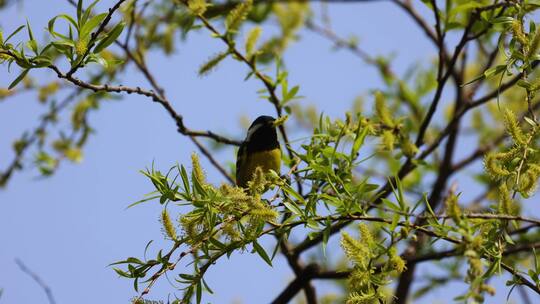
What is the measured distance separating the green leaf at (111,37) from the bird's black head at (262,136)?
7.23 feet

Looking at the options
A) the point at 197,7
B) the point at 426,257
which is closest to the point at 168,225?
the point at 197,7

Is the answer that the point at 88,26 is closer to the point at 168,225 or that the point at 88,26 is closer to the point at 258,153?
the point at 168,225

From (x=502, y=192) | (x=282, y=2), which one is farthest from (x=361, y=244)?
(x=282, y=2)

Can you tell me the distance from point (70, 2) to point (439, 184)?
2988mm

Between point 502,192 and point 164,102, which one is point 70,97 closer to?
point 164,102

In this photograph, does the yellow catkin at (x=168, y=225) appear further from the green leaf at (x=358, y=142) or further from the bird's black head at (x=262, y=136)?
the bird's black head at (x=262, y=136)

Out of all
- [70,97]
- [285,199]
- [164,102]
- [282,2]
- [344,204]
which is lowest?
[344,204]

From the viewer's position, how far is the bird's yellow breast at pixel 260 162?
14.5 ft

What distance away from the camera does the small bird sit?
443 centimetres

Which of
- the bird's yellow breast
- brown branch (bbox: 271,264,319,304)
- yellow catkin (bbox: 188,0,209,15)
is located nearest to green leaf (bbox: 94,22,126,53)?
yellow catkin (bbox: 188,0,209,15)

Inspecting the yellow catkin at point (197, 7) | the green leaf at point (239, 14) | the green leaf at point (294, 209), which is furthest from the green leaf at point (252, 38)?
the green leaf at point (294, 209)

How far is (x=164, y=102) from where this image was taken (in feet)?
11.5

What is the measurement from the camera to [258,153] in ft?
14.8

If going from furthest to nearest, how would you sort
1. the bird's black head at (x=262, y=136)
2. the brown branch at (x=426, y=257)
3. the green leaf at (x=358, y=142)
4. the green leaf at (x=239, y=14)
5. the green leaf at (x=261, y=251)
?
the bird's black head at (x=262, y=136), the brown branch at (x=426, y=257), the green leaf at (x=239, y=14), the green leaf at (x=358, y=142), the green leaf at (x=261, y=251)
